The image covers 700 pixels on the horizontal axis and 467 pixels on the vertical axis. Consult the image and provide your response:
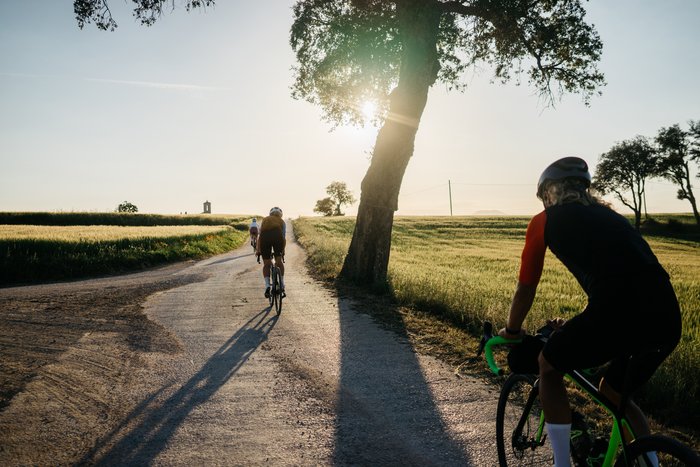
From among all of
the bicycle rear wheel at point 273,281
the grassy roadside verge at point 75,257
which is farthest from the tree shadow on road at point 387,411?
the grassy roadside verge at point 75,257

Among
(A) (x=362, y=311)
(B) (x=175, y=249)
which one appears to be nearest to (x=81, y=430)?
(A) (x=362, y=311)

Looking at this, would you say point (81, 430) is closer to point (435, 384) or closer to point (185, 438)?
point (185, 438)

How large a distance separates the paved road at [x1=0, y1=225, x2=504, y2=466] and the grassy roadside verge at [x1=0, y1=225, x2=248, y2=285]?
11.1 meters

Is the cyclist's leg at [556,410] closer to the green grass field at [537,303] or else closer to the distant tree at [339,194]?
the green grass field at [537,303]

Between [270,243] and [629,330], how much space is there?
29.3 ft

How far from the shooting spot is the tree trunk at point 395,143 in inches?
463

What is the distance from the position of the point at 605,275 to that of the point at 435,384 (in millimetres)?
3583

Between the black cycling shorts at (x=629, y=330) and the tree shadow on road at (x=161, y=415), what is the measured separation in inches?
136

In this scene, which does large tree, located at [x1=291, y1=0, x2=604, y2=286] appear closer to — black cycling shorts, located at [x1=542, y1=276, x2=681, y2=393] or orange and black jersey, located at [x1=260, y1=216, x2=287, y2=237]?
orange and black jersey, located at [x1=260, y1=216, x2=287, y2=237]

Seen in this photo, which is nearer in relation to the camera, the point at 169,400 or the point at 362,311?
the point at 169,400

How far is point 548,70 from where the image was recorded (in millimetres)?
13477

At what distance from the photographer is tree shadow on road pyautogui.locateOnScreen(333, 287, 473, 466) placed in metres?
3.74

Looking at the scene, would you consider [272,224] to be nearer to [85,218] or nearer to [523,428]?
[523,428]

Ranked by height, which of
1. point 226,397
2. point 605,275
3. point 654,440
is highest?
point 605,275
